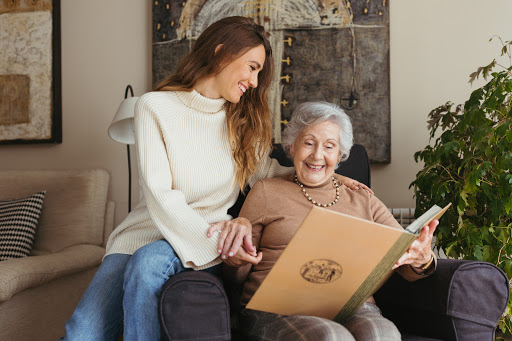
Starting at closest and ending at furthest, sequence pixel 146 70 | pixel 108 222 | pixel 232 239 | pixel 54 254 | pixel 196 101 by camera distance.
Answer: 1. pixel 232 239
2. pixel 196 101
3. pixel 54 254
4. pixel 108 222
5. pixel 146 70

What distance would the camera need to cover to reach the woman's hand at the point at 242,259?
4.69 ft

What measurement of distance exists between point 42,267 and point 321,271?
48.9 inches

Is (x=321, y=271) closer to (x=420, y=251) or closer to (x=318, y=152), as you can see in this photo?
(x=420, y=251)

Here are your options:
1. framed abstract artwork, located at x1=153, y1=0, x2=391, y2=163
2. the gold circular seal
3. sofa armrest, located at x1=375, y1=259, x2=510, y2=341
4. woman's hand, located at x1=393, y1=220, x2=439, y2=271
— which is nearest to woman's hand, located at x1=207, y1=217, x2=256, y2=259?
the gold circular seal

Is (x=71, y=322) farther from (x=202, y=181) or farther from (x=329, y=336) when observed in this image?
(x=329, y=336)

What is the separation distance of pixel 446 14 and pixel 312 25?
0.64 meters

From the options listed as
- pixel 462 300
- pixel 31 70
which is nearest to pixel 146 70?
pixel 31 70

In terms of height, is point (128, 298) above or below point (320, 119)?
below

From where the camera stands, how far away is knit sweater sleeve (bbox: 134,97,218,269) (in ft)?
4.76

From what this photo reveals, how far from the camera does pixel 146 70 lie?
2.77m

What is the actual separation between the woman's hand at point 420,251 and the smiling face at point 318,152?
0.41 m

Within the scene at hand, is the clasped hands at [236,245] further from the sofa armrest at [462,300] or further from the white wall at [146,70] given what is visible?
the white wall at [146,70]

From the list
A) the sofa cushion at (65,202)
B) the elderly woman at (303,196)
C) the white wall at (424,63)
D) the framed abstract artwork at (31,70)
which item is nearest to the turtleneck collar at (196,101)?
the elderly woman at (303,196)

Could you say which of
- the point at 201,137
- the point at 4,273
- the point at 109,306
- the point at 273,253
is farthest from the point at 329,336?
the point at 4,273
